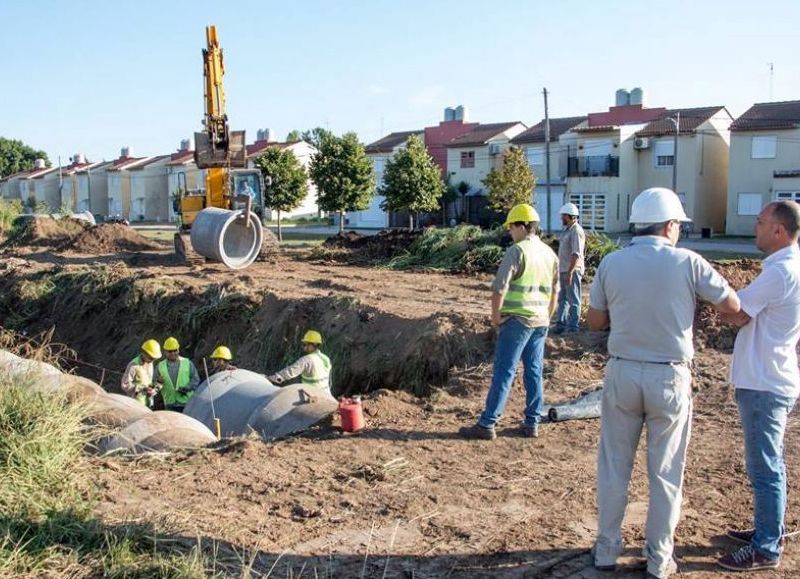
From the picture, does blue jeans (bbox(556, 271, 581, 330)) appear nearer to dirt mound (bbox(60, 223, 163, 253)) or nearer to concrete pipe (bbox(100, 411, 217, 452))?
concrete pipe (bbox(100, 411, 217, 452))

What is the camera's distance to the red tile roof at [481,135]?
5231cm

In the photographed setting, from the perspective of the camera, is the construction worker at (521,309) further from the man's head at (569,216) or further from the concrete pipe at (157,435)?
the man's head at (569,216)

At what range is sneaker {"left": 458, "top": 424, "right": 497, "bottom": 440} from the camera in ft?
22.9

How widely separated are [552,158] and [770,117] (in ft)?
41.9

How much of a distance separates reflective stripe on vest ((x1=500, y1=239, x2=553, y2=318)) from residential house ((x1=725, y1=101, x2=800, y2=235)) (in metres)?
36.4

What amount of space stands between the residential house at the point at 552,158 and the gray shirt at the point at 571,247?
3668 cm

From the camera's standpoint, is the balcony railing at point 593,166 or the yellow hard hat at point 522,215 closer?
the yellow hard hat at point 522,215

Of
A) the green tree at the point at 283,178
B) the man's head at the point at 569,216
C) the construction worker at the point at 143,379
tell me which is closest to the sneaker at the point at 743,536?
the man's head at the point at 569,216

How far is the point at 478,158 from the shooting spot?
173 feet

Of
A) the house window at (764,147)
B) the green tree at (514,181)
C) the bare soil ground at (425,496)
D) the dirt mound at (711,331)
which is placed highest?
the house window at (764,147)

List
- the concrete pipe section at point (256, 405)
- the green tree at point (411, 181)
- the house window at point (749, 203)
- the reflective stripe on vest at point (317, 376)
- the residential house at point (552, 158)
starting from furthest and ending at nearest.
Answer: the residential house at point (552, 158), the green tree at point (411, 181), the house window at point (749, 203), the reflective stripe on vest at point (317, 376), the concrete pipe section at point (256, 405)

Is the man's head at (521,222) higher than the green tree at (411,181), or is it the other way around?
the green tree at (411,181)

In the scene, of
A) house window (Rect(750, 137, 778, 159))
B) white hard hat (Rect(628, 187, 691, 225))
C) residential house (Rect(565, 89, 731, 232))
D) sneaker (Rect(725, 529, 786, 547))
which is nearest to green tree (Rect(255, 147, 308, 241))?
residential house (Rect(565, 89, 731, 232))

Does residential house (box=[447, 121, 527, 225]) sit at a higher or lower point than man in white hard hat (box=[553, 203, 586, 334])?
higher
